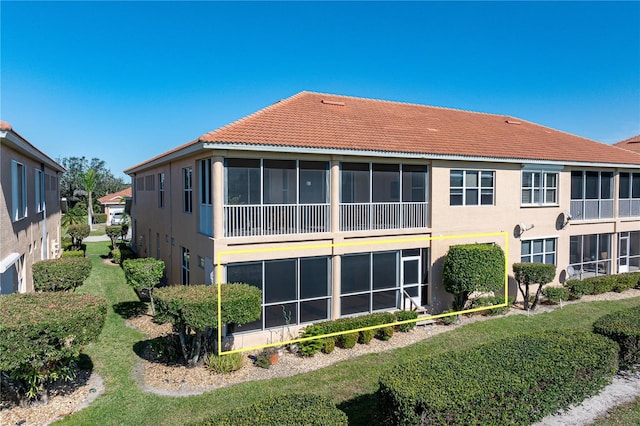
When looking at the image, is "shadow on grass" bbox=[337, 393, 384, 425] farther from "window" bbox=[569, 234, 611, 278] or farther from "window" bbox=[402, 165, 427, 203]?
"window" bbox=[569, 234, 611, 278]

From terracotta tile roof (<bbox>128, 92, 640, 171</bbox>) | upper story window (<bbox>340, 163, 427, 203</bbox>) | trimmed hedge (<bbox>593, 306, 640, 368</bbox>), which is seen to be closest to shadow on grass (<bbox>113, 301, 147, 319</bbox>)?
terracotta tile roof (<bbox>128, 92, 640, 171</bbox>)

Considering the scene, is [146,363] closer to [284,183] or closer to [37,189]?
[284,183]

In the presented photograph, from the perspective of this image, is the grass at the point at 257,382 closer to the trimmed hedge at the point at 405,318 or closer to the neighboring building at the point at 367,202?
the trimmed hedge at the point at 405,318

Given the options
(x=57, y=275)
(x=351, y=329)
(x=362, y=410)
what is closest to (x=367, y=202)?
(x=351, y=329)

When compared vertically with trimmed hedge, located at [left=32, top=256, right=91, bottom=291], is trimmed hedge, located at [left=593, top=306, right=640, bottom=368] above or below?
below

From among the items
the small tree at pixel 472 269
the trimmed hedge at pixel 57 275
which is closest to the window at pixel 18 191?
the trimmed hedge at pixel 57 275

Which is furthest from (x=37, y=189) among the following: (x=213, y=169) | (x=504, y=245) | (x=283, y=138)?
(x=504, y=245)
